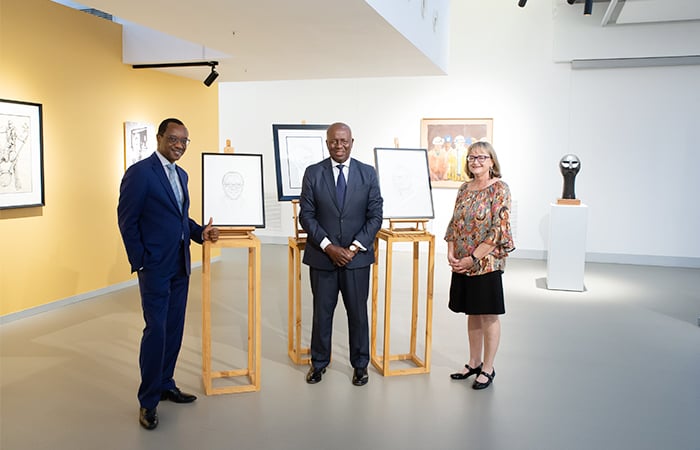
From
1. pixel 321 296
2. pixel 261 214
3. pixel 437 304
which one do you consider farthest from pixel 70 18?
pixel 437 304

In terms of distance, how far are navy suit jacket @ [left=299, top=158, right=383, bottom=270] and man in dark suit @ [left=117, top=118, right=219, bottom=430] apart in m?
0.90

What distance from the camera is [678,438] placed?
3424 millimetres

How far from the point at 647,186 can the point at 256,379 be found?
7.90 metres

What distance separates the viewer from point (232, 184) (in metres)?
4.20

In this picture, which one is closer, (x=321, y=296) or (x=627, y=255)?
(x=321, y=296)

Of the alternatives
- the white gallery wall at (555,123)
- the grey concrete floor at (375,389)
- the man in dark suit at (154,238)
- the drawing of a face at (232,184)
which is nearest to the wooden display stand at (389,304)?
the grey concrete floor at (375,389)

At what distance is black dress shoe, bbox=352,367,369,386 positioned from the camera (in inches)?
164

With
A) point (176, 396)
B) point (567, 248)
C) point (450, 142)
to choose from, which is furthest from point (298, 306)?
point (450, 142)

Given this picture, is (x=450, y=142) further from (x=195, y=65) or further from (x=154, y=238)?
(x=154, y=238)

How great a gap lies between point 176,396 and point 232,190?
1.47 m

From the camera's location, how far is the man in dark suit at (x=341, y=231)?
4.00 m

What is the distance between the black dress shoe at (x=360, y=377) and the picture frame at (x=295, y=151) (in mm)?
1599

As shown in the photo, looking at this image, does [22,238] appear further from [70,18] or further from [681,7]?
[681,7]

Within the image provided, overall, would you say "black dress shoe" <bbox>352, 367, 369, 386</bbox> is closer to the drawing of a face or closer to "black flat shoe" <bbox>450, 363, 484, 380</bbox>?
"black flat shoe" <bbox>450, 363, 484, 380</bbox>
